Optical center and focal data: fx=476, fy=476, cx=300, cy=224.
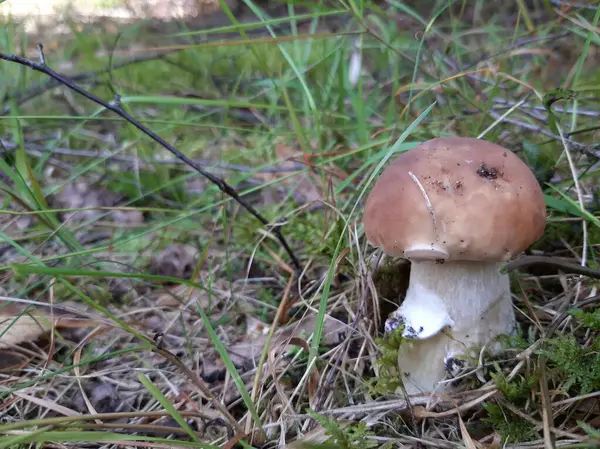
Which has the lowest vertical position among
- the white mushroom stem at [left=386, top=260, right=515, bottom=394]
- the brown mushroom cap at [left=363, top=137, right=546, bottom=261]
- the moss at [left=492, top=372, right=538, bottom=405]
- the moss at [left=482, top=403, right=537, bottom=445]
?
the moss at [left=482, top=403, right=537, bottom=445]

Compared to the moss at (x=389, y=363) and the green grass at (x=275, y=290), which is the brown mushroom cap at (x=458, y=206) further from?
the moss at (x=389, y=363)

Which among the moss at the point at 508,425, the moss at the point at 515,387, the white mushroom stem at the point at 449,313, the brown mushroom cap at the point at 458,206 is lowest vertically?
the moss at the point at 508,425

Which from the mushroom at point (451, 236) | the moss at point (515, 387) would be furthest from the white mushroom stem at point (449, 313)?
the moss at point (515, 387)

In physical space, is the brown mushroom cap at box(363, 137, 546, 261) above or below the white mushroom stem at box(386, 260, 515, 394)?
above

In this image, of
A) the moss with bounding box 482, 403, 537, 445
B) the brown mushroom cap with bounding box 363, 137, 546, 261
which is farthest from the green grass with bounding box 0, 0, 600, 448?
the brown mushroom cap with bounding box 363, 137, 546, 261

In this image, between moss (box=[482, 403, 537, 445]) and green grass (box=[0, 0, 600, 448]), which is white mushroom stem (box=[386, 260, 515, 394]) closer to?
green grass (box=[0, 0, 600, 448])

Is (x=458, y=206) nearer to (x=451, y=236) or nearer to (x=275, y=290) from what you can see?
(x=451, y=236)

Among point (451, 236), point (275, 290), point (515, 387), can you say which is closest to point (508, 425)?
point (515, 387)
